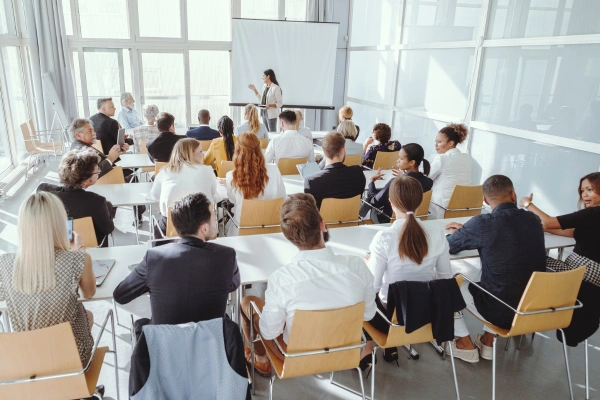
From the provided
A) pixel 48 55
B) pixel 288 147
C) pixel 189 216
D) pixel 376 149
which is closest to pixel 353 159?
pixel 376 149

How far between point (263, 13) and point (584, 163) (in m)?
7.07

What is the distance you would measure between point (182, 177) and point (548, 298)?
8.55 feet

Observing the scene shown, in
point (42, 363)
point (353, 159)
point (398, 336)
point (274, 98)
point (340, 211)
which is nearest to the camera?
point (42, 363)

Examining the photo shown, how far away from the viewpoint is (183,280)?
6.44 feet

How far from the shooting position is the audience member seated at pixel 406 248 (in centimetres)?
239

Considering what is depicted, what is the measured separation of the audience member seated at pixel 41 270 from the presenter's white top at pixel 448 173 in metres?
3.21

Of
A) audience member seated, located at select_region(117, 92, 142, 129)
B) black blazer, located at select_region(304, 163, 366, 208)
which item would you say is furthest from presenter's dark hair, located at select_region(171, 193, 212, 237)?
audience member seated, located at select_region(117, 92, 142, 129)

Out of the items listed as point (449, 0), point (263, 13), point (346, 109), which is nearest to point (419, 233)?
point (346, 109)

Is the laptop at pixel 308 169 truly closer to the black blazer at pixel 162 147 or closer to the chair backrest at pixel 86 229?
the black blazer at pixel 162 147

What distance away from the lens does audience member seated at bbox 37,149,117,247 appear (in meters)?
3.04

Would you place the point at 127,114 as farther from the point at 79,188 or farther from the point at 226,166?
the point at 79,188

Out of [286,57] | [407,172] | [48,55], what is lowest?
[407,172]

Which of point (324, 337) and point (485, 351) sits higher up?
point (324, 337)

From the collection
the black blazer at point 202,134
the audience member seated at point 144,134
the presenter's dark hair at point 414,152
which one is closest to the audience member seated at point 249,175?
the presenter's dark hair at point 414,152
